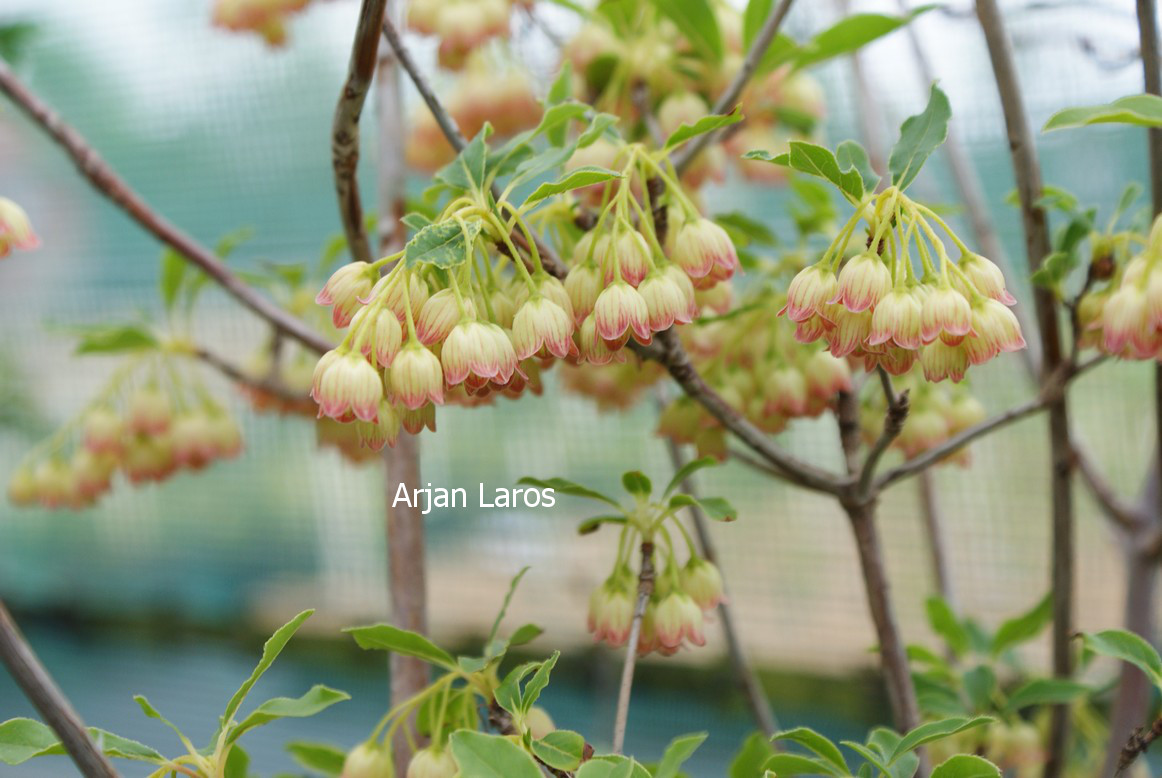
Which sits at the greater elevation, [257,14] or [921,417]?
[257,14]

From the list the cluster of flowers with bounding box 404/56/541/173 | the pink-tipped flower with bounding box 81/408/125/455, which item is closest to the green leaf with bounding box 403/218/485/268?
the cluster of flowers with bounding box 404/56/541/173

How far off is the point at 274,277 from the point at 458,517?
1126 mm

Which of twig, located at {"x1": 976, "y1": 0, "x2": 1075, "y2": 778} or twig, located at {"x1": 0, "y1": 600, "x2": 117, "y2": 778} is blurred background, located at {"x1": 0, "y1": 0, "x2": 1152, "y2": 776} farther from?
twig, located at {"x1": 0, "y1": 600, "x2": 117, "y2": 778}

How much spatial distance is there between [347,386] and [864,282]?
19 cm

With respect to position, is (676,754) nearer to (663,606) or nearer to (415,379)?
(663,606)

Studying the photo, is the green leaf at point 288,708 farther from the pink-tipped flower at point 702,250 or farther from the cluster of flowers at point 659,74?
the cluster of flowers at point 659,74

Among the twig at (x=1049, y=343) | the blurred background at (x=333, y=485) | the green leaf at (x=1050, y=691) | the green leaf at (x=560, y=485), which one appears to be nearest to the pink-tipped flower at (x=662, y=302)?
the green leaf at (x=560, y=485)

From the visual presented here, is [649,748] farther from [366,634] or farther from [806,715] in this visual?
[366,634]

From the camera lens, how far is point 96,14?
88.1 inches

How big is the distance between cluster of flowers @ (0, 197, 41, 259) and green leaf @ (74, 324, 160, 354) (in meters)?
0.26

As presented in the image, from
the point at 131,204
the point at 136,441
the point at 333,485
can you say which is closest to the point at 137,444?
the point at 136,441

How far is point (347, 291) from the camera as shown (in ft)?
1.36

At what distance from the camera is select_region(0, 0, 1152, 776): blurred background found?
1.49 meters

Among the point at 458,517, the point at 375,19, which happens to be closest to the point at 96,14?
the point at 458,517
